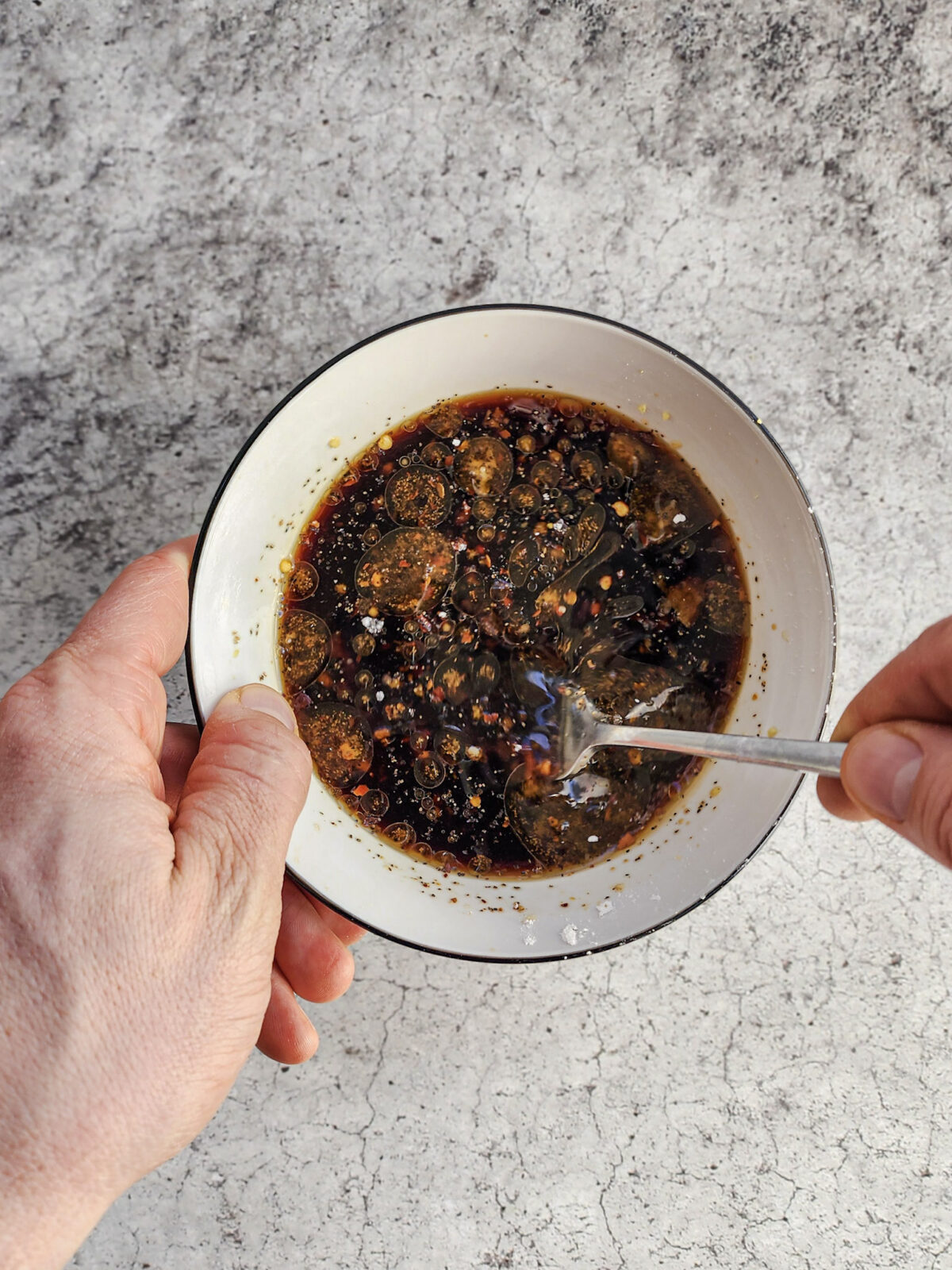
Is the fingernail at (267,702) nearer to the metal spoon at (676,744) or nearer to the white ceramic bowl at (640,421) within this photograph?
the white ceramic bowl at (640,421)

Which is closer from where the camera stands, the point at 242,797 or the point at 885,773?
the point at 885,773

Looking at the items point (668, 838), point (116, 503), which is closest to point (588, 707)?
point (668, 838)

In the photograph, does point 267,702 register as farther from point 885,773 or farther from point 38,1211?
point 885,773

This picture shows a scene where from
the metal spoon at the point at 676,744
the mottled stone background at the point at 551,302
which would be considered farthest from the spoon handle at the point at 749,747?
the mottled stone background at the point at 551,302

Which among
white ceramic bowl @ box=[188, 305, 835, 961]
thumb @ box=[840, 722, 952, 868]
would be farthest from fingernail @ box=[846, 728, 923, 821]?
white ceramic bowl @ box=[188, 305, 835, 961]

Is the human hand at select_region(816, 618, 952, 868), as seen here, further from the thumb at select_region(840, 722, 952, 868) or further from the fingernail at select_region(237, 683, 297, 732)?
the fingernail at select_region(237, 683, 297, 732)

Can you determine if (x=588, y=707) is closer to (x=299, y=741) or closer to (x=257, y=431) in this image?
(x=299, y=741)

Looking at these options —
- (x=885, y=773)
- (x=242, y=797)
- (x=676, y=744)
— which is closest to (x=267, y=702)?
(x=242, y=797)
